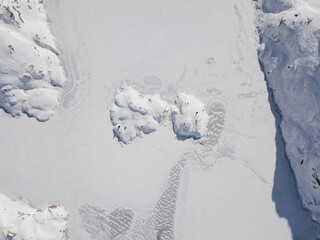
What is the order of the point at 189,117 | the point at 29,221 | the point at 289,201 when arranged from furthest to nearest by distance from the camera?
1. the point at 289,201
2. the point at 189,117
3. the point at 29,221

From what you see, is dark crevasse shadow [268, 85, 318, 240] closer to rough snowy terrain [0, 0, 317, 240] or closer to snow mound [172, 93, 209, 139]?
rough snowy terrain [0, 0, 317, 240]

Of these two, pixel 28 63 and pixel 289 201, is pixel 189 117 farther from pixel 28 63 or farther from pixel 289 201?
pixel 28 63

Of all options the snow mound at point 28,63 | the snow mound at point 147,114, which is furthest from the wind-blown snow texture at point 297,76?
the snow mound at point 28,63

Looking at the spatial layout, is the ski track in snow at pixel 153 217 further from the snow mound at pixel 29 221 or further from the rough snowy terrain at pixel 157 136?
the snow mound at pixel 29 221

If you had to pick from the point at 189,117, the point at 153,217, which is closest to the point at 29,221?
the point at 153,217

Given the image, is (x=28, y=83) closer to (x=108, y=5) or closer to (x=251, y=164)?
(x=108, y=5)
